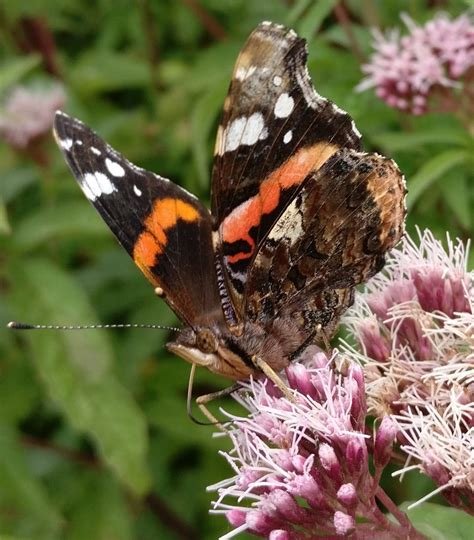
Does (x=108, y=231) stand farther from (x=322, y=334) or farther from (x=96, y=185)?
(x=322, y=334)

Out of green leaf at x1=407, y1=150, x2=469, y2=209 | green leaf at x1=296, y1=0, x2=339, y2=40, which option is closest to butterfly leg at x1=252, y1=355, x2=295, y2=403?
green leaf at x1=407, y1=150, x2=469, y2=209

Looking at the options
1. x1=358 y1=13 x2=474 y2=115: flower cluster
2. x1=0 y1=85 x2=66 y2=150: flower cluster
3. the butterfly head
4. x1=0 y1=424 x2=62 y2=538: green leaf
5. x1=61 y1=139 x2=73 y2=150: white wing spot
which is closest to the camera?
the butterfly head

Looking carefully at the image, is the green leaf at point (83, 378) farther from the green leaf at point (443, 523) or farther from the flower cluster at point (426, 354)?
the green leaf at point (443, 523)

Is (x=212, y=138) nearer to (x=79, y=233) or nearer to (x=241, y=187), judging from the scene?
(x=79, y=233)

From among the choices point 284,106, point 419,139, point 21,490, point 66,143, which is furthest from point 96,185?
point 21,490

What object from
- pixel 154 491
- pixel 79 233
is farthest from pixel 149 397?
pixel 79 233

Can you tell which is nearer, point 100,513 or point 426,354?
point 426,354

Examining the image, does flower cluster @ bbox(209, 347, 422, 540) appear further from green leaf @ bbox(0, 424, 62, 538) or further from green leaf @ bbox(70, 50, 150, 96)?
green leaf @ bbox(70, 50, 150, 96)
